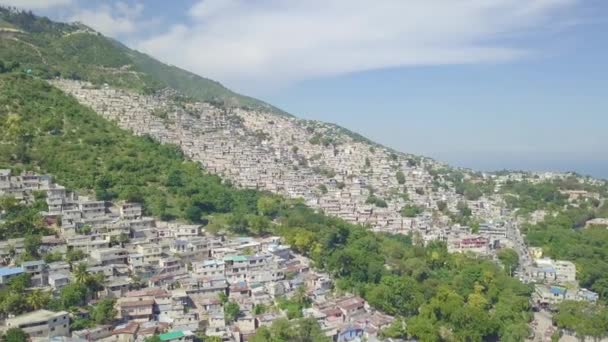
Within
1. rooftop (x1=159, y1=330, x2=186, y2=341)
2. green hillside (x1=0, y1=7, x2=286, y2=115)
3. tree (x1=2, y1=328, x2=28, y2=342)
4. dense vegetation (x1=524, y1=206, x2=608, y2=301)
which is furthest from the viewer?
green hillside (x1=0, y1=7, x2=286, y2=115)

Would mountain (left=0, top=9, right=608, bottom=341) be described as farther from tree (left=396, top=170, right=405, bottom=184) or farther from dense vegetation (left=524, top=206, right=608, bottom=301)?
tree (left=396, top=170, right=405, bottom=184)

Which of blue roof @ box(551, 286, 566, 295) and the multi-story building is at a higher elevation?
the multi-story building

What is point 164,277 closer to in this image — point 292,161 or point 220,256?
point 220,256

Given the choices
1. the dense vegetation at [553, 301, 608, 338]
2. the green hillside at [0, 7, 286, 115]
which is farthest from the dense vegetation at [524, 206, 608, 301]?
the green hillside at [0, 7, 286, 115]

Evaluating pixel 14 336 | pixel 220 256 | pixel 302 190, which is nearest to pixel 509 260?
pixel 220 256

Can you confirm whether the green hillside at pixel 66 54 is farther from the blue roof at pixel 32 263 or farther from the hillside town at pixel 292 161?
Answer: the blue roof at pixel 32 263

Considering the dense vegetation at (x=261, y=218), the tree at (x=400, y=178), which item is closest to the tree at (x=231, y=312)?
the dense vegetation at (x=261, y=218)
